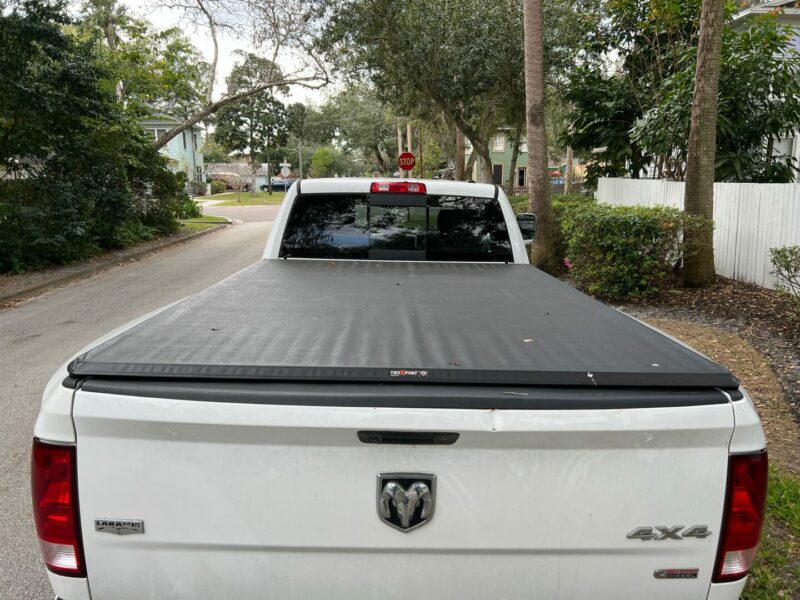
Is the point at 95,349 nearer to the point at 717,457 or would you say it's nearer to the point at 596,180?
the point at 717,457

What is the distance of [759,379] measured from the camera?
19.6ft

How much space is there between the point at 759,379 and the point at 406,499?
5.34 meters

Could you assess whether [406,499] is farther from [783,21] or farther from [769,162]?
[783,21]

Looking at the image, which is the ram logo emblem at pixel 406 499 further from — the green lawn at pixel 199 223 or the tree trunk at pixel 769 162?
the green lawn at pixel 199 223

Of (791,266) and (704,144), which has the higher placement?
(704,144)

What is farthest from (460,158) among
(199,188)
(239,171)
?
(239,171)

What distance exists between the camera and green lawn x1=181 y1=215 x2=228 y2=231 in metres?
23.7

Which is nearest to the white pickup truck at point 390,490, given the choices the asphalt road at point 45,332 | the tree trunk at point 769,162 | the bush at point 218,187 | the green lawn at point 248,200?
the asphalt road at point 45,332

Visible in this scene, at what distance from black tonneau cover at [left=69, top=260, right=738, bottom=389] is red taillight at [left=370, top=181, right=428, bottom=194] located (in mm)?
1239

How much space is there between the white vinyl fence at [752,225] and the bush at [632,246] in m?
1.03

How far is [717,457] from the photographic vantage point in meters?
1.77

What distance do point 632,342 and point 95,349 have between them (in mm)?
1873

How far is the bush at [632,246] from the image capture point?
9.12m

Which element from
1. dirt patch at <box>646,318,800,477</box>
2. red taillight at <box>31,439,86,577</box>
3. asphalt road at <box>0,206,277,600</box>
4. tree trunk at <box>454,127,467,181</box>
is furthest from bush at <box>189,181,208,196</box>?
red taillight at <box>31,439,86,577</box>
